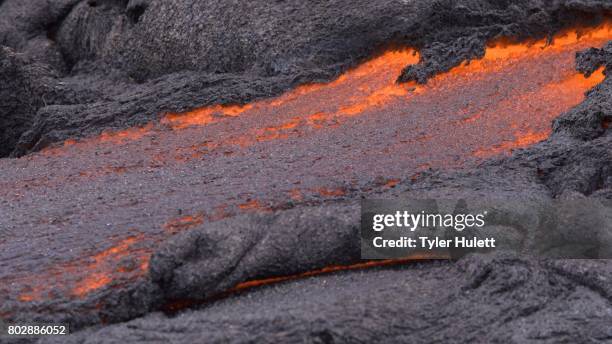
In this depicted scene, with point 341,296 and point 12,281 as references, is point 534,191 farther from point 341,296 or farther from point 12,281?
point 12,281

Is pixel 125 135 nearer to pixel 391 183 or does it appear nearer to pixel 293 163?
pixel 293 163

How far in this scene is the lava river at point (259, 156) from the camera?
324 cm

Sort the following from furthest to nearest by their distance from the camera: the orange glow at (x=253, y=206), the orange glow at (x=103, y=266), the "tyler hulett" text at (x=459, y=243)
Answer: the orange glow at (x=253, y=206)
the "tyler hulett" text at (x=459, y=243)
the orange glow at (x=103, y=266)

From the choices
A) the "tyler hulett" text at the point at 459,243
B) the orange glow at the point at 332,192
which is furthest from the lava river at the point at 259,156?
the "tyler hulett" text at the point at 459,243

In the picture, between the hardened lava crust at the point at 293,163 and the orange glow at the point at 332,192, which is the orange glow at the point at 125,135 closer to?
the hardened lava crust at the point at 293,163

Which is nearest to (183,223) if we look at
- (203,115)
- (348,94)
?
(203,115)

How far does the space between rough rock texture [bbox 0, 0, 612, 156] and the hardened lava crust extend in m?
0.01

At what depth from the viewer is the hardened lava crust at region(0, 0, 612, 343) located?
2.84 metres

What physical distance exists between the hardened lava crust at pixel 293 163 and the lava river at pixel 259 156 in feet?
0.05

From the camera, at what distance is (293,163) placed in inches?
152

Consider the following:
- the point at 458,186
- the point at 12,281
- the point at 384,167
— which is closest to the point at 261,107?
the point at 384,167

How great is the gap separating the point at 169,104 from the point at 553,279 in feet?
9.12

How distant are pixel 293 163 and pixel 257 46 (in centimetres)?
168

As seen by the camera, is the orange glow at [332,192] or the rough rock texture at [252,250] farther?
the orange glow at [332,192]
